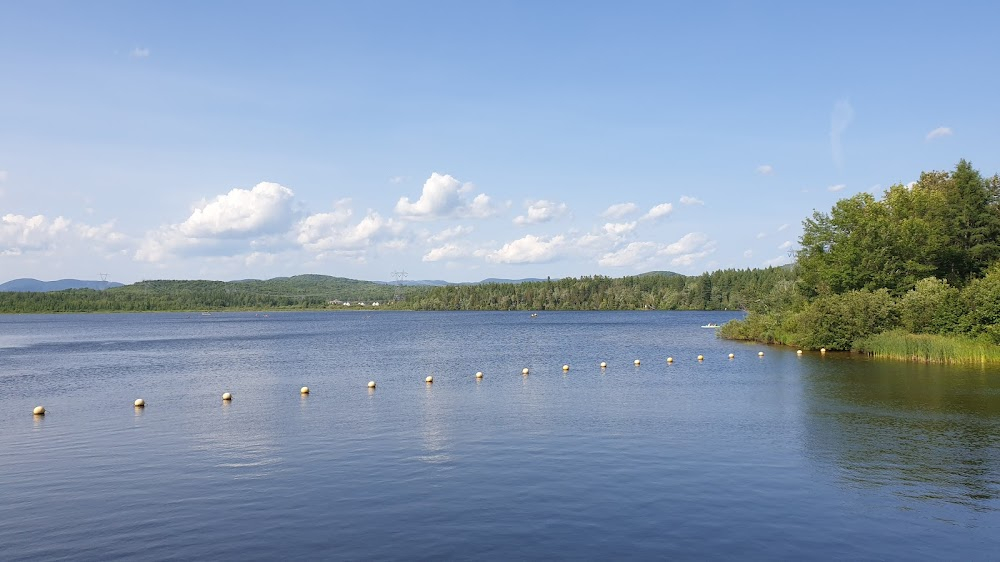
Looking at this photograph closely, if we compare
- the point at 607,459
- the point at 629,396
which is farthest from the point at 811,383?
the point at 607,459

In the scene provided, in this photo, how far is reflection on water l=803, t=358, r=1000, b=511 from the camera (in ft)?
75.3

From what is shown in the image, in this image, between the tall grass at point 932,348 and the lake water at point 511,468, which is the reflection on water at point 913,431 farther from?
the tall grass at point 932,348

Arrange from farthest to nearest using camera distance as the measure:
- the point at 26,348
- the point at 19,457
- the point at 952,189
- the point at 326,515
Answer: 1. the point at 26,348
2. the point at 952,189
3. the point at 19,457
4. the point at 326,515

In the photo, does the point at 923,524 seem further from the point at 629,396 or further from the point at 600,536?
the point at 629,396

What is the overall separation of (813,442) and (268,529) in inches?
893

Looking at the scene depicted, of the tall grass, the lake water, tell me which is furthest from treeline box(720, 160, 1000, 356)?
the lake water

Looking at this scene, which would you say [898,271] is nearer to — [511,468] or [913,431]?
[913,431]

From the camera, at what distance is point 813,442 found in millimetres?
29578

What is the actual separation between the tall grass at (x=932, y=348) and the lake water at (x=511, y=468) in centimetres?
463

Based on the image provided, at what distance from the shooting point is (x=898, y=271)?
74.4 metres

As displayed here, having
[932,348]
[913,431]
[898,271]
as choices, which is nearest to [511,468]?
[913,431]

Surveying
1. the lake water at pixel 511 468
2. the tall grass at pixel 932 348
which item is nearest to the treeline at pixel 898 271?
the tall grass at pixel 932 348

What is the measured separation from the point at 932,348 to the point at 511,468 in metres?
47.9

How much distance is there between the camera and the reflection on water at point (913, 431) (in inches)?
904
